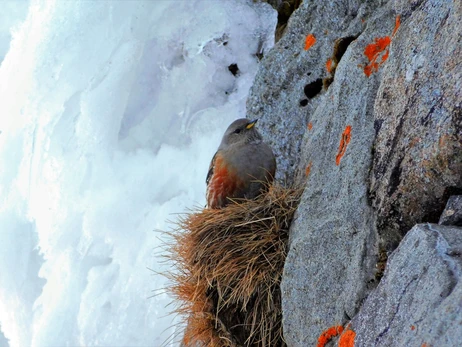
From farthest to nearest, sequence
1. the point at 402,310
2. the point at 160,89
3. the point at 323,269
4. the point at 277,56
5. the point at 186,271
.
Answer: the point at 160,89 < the point at 277,56 < the point at 186,271 < the point at 323,269 < the point at 402,310

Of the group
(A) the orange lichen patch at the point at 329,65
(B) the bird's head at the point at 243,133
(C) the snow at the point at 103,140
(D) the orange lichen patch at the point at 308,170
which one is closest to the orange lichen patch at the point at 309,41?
(A) the orange lichen patch at the point at 329,65

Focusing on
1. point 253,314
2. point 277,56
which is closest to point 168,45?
point 277,56

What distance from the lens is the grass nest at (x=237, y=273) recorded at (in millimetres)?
4453

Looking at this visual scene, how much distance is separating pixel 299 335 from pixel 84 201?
387 centimetres

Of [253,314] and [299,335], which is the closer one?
[299,335]

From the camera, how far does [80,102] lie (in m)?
7.25

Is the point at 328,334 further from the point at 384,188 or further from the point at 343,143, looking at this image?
the point at 343,143

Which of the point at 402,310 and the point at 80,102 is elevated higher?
the point at 80,102

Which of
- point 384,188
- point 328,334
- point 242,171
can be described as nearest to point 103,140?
point 242,171

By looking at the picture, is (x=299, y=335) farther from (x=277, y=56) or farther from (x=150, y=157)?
(x=150, y=157)

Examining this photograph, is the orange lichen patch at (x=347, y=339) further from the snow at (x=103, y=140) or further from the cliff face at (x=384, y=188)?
the snow at (x=103, y=140)

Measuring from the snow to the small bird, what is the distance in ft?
4.68

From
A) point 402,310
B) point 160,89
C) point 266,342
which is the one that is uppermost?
point 160,89

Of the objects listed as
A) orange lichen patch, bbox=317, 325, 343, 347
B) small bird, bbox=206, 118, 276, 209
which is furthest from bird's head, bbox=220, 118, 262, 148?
orange lichen patch, bbox=317, 325, 343, 347
